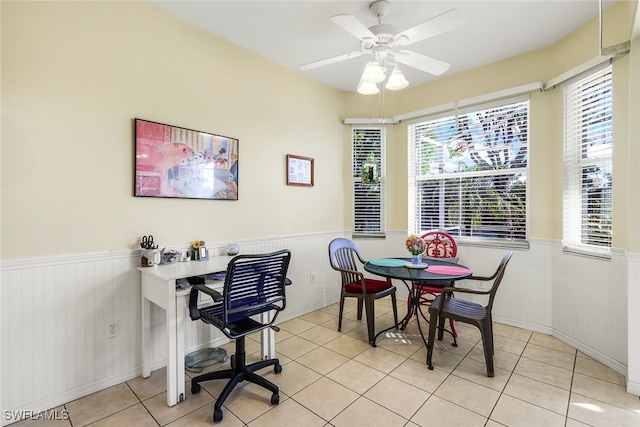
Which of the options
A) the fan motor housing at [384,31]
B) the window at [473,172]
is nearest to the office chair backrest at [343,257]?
the window at [473,172]

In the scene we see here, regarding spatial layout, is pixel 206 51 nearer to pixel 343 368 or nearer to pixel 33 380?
pixel 33 380

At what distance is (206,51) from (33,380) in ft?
9.05

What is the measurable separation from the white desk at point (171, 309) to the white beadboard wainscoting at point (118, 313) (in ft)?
0.31

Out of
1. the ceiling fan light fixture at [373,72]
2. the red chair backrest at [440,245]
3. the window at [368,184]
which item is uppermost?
the ceiling fan light fixture at [373,72]

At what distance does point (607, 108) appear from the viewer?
8.18ft

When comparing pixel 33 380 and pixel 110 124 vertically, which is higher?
pixel 110 124

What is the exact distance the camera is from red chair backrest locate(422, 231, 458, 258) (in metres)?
3.52

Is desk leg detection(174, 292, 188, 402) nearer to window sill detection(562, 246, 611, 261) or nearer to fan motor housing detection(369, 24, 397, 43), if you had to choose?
fan motor housing detection(369, 24, 397, 43)

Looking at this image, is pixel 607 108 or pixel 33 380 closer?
pixel 33 380

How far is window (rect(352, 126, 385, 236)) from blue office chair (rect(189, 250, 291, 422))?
2309mm

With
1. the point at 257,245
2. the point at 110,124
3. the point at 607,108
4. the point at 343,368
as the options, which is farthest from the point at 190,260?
the point at 607,108

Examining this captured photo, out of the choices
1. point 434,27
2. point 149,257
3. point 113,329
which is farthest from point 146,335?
point 434,27

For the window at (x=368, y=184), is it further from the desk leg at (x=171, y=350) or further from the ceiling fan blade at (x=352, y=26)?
the desk leg at (x=171, y=350)

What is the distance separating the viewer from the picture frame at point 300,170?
3.48 m
